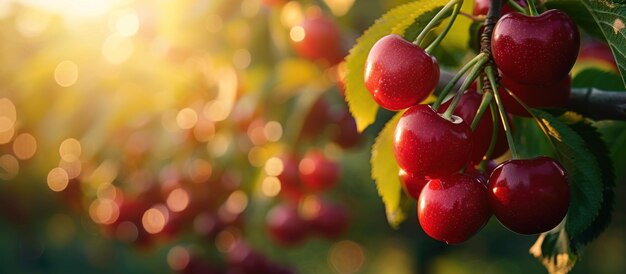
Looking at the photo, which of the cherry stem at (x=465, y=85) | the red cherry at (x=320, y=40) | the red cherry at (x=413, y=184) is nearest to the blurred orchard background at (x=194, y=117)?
the red cherry at (x=320, y=40)

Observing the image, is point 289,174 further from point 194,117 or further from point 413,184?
point 413,184

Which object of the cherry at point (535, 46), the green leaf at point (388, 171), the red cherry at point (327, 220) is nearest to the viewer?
the cherry at point (535, 46)

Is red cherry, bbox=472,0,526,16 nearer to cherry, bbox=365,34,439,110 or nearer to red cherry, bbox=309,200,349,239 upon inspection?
cherry, bbox=365,34,439,110

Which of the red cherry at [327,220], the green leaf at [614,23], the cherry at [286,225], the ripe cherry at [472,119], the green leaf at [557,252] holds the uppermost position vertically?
the green leaf at [614,23]

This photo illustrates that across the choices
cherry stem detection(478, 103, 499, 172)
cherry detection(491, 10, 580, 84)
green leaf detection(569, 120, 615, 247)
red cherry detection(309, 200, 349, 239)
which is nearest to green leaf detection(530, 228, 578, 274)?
→ green leaf detection(569, 120, 615, 247)

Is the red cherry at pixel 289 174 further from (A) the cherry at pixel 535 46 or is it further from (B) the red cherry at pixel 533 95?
(A) the cherry at pixel 535 46
